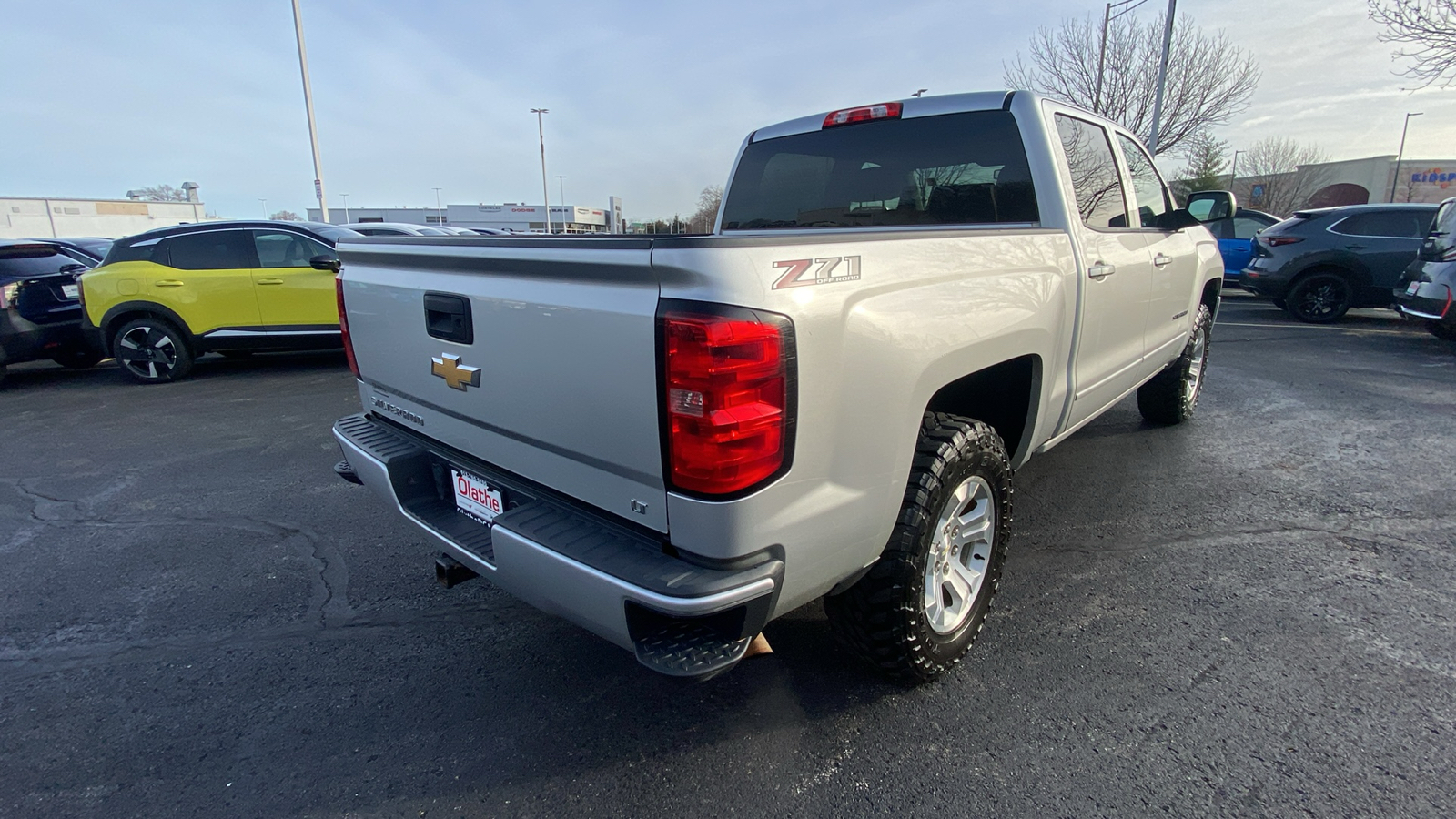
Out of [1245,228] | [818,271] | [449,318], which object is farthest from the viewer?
[1245,228]

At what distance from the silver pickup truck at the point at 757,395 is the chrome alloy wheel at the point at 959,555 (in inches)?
0.4

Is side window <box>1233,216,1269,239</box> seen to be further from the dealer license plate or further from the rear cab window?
the dealer license plate

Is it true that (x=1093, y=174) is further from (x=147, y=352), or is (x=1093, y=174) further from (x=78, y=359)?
(x=78, y=359)

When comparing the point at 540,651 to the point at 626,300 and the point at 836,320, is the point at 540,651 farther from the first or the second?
the point at 836,320

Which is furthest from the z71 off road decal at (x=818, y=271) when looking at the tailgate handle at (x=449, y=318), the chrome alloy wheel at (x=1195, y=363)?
the chrome alloy wheel at (x=1195, y=363)

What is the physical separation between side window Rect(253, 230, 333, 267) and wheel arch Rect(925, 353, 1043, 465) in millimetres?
7442

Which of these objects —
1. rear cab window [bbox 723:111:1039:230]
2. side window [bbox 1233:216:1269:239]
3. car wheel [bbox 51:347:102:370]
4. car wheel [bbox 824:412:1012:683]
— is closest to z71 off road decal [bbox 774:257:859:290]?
car wheel [bbox 824:412:1012:683]

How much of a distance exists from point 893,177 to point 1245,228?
1474 centimetres

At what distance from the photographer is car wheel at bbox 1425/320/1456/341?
7.90m

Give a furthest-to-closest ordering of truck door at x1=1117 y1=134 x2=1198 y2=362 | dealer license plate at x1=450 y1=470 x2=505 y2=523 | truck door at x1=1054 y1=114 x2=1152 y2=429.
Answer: truck door at x1=1117 y1=134 x2=1198 y2=362, truck door at x1=1054 y1=114 x2=1152 y2=429, dealer license plate at x1=450 y1=470 x2=505 y2=523

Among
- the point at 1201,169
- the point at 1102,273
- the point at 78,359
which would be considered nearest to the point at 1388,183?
the point at 1201,169

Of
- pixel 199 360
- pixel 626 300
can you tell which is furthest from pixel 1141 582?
pixel 199 360

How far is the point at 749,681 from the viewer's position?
2555 millimetres

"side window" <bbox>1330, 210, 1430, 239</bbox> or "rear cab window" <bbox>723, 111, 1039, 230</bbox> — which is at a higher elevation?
"rear cab window" <bbox>723, 111, 1039, 230</bbox>
